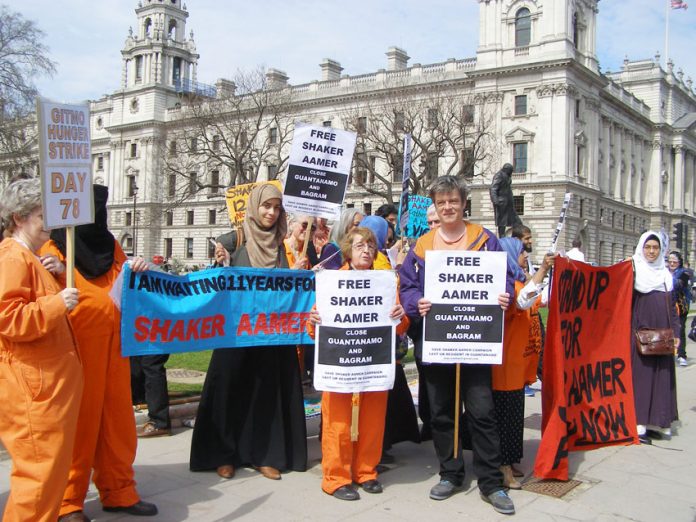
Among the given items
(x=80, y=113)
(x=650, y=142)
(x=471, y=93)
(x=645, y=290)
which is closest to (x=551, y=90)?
(x=471, y=93)

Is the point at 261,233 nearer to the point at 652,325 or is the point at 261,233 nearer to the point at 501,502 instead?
the point at 501,502

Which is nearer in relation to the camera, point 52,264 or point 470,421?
point 52,264

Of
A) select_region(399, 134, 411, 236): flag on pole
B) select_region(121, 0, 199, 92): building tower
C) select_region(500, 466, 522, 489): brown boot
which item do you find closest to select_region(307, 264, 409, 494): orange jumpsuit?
select_region(500, 466, 522, 489): brown boot

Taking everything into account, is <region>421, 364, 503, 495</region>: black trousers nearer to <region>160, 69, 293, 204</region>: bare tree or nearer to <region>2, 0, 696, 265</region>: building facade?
<region>2, 0, 696, 265</region>: building facade

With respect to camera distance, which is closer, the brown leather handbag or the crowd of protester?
the crowd of protester

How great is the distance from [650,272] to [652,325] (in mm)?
509

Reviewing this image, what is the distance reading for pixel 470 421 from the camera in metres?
4.91

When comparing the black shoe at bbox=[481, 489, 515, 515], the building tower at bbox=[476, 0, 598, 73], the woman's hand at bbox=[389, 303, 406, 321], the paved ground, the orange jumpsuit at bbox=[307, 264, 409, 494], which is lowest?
the paved ground

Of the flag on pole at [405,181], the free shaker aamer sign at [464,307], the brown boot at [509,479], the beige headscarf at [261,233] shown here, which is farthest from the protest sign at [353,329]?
the flag on pole at [405,181]

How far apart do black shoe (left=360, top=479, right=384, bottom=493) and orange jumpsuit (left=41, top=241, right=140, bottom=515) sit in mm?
1532

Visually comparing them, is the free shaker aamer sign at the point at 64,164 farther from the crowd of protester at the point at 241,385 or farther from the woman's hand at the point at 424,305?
the woman's hand at the point at 424,305

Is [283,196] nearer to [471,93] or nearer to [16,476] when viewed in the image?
[16,476]

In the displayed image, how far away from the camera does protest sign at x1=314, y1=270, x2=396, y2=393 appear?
480 cm

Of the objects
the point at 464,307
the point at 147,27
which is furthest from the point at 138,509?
the point at 147,27
